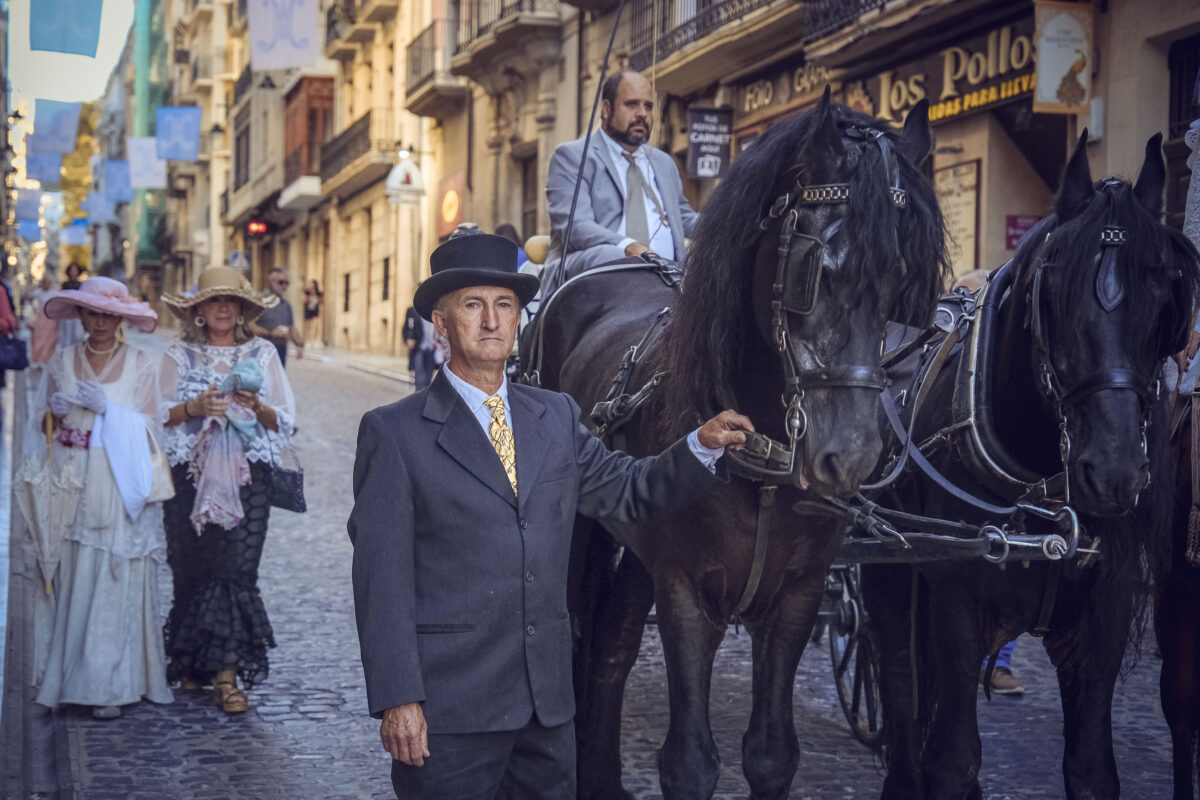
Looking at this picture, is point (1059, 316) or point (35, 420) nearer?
point (1059, 316)

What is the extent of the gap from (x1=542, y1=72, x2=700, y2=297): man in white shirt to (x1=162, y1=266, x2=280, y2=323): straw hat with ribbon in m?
1.45

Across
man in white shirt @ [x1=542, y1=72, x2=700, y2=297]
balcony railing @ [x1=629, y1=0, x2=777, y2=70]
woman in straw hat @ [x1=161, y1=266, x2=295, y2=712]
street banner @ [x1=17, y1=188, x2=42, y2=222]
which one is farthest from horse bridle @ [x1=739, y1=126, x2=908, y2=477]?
street banner @ [x1=17, y1=188, x2=42, y2=222]

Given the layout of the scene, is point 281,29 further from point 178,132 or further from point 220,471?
point 178,132

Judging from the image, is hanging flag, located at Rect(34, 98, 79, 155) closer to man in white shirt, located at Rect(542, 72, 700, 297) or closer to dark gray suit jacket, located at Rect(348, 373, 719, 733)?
man in white shirt, located at Rect(542, 72, 700, 297)

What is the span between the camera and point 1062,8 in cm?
1283

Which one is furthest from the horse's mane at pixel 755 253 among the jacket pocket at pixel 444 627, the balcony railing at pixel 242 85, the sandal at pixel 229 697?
the balcony railing at pixel 242 85

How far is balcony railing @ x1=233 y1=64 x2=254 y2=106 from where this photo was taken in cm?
5450

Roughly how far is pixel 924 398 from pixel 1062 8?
9.15 metres

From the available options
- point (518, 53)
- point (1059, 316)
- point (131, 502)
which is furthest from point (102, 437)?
point (518, 53)

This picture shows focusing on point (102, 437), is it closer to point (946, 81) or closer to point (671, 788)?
point (671, 788)

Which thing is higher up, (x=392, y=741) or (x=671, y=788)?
(x=392, y=741)

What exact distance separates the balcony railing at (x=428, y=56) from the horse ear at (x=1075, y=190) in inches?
1150

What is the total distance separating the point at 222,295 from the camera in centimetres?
Result: 694

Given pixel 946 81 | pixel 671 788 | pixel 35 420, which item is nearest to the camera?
pixel 671 788
